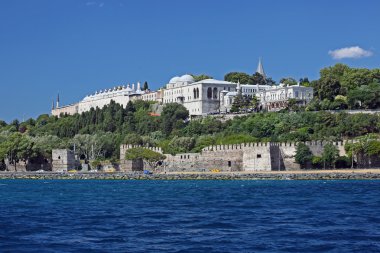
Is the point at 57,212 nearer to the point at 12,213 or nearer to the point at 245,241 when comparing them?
the point at 12,213

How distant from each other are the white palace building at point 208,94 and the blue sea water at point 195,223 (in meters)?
61.9

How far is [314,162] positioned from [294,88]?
36.2 metres

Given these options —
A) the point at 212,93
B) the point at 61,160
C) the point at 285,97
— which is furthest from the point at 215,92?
the point at 61,160

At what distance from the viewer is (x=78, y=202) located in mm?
33969

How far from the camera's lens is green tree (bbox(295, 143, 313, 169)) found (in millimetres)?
62500

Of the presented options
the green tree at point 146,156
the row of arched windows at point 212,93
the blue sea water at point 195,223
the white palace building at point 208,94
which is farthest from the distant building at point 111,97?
the blue sea water at point 195,223

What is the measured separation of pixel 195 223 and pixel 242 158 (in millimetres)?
40523

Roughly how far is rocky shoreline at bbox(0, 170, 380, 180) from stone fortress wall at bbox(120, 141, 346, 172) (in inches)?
148

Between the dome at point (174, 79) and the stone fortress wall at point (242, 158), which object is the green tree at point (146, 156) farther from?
the dome at point (174, 79)

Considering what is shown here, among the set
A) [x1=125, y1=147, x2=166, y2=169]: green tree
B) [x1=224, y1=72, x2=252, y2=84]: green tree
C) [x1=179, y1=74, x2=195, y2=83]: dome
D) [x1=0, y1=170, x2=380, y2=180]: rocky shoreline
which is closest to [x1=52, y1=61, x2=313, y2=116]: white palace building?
[x1=179, y1=74, x2=195, y2=83]: dome

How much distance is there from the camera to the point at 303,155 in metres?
62.5

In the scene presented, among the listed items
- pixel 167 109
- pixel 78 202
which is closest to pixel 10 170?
pixel 167 109

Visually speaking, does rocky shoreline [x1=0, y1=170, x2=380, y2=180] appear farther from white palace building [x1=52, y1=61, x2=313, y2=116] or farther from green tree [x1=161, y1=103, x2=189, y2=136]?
white palace building [x1=52, y1=61, x2=313, y2=116]

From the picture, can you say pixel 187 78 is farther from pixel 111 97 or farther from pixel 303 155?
pixel 303 155
